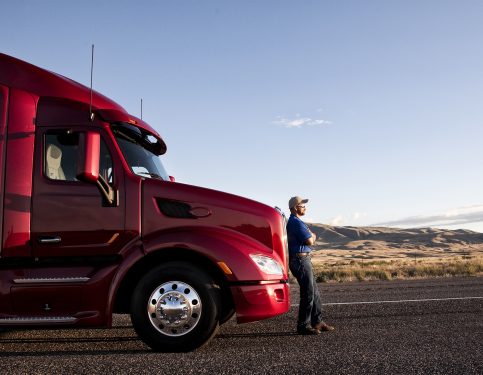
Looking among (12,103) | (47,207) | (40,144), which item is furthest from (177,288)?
(12,103)

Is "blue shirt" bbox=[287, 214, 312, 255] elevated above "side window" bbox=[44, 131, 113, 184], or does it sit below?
below

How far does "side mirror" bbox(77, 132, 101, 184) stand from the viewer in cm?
454

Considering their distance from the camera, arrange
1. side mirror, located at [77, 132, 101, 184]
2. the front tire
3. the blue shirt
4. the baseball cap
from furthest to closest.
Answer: the baseball cap, the blue shirt, the front tire, side mirror, located at [77, 132, 101, 184]

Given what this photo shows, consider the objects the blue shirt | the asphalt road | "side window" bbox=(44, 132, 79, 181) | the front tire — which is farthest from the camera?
the blue shirt

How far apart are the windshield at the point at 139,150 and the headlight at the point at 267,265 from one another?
1592 millimetres

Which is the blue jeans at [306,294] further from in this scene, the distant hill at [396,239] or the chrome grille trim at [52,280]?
the distant hill at [396,239]

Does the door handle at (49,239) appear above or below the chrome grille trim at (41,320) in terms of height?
above

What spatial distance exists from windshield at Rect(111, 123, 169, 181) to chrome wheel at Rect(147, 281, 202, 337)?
1377 millimetres

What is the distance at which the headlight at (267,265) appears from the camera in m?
4.89

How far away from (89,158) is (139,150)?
1027mm

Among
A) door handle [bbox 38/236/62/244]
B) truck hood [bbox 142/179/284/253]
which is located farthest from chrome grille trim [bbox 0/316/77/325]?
truck hood [bbox 142/179/284/253]

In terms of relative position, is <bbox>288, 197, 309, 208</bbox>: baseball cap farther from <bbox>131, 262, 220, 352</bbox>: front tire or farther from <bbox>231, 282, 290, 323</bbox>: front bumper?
<bbox>131, 262, 220, 352</bbox>: front tire

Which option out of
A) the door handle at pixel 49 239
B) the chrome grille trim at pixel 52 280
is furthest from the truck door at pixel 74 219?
the chrome grille trim at pixel 52 280

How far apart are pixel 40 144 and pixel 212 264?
2.25 m
